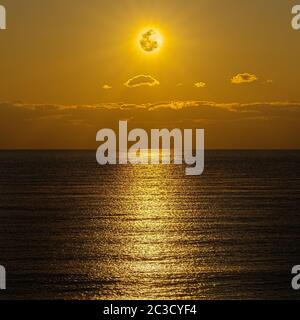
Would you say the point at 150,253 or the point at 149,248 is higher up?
the point at 149,248

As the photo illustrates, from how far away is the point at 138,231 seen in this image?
107 metres

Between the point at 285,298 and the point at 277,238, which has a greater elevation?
the point at 277,238

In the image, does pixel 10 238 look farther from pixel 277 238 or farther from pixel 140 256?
pixel 277 238

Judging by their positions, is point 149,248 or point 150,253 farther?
point 149,248

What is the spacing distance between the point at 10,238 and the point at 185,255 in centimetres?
2933

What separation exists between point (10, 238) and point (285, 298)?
1906 inches

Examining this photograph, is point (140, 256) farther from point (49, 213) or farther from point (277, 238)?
point (49, 213)

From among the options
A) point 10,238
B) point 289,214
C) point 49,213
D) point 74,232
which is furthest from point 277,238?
point 49,213

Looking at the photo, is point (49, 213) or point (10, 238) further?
point (49, 213)
